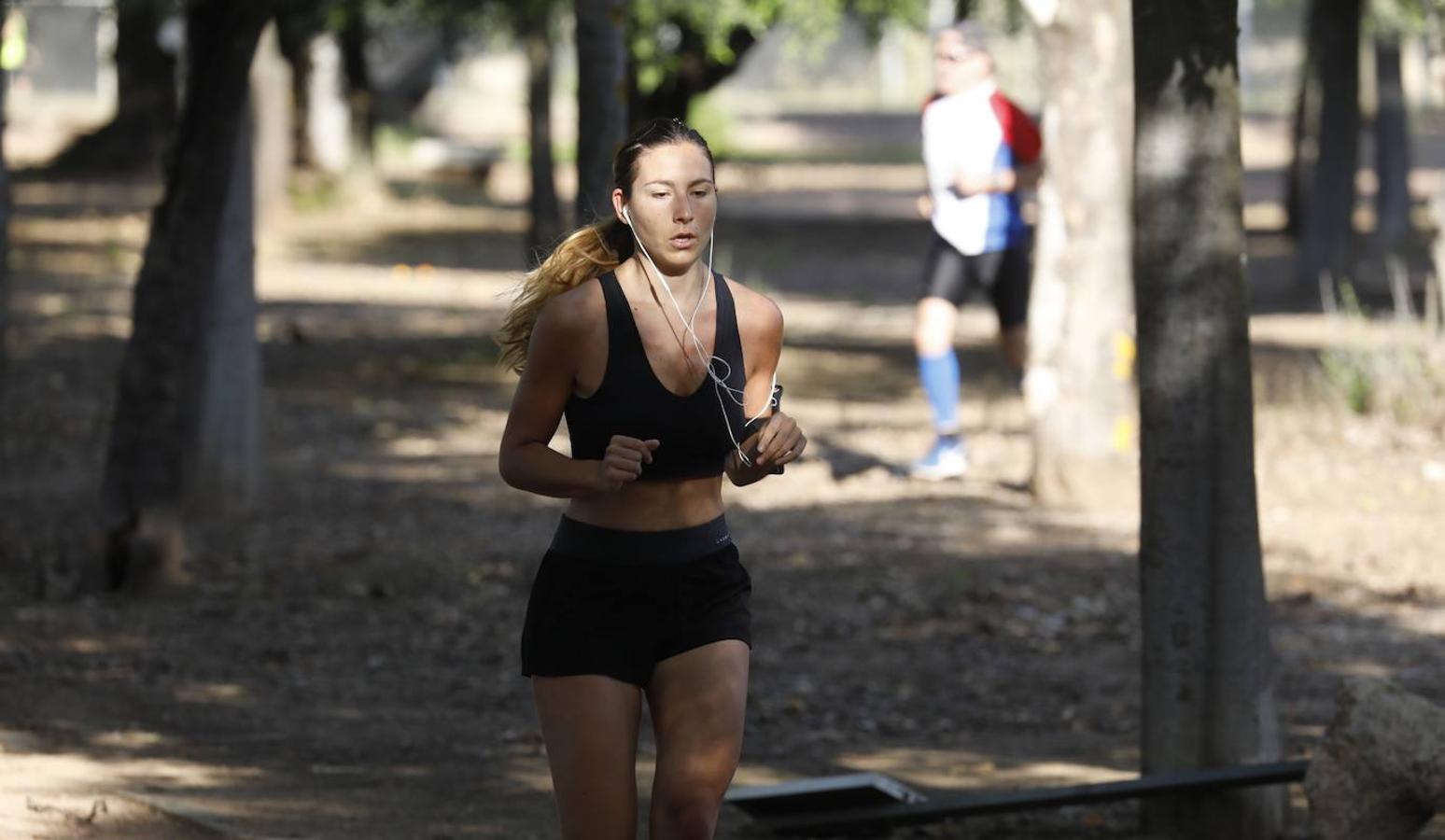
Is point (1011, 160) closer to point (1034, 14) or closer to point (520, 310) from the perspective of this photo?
point (1034, 14)

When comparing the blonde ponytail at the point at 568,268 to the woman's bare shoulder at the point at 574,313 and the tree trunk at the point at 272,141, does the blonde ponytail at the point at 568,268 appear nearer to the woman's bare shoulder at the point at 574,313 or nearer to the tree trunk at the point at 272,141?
the woman's bare shoulder at the point at 574,313

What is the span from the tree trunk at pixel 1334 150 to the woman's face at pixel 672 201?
17738 mm

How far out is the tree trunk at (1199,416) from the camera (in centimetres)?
554

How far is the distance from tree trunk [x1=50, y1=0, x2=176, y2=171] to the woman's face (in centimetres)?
3169

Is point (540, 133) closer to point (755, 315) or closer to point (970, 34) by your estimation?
point (970, 34)

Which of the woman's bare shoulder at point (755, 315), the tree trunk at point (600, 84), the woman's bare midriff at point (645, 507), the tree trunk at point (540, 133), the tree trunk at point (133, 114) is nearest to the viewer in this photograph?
the woman's bare midriff at point (645, 507)

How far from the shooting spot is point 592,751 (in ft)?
12.9

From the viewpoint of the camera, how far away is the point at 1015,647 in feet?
26.4

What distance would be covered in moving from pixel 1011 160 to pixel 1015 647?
3032mm

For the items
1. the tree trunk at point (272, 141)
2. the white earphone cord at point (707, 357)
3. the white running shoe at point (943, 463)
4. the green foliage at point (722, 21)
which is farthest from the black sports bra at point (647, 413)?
the tree trunk at point (272, 141)

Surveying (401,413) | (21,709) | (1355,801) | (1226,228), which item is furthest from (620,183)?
(401,413)

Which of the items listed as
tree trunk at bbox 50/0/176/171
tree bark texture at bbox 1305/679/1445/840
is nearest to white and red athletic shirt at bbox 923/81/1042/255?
tree bark texture at bbox 1305/679/1445/840

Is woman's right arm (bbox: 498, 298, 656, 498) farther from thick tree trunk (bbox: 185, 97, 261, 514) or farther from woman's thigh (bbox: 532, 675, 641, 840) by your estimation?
thick tree trunk (bbox: 185, 97, 261, 514)

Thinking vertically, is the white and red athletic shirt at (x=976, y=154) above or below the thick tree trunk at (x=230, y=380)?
above
